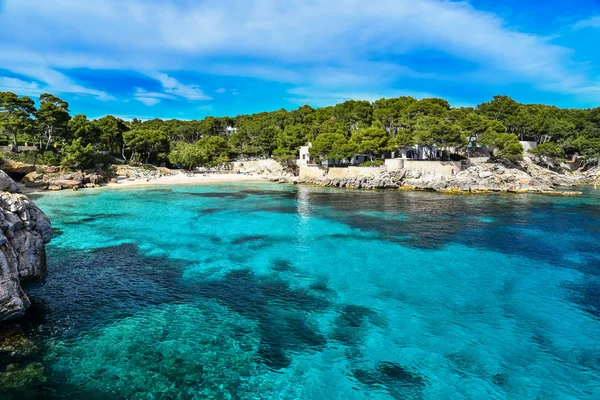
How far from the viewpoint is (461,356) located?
10.8 meters

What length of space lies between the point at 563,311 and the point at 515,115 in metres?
84.0

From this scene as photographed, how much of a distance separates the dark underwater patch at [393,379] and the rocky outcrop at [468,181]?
4675 centimetres

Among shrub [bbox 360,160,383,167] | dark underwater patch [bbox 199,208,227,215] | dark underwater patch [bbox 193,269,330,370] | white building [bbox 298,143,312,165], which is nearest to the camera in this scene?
dark underwater patch [bbox 193,269,330,370]

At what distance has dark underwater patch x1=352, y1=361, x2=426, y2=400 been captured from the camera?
9.23 meters

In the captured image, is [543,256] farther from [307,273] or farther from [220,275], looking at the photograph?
[220,275]

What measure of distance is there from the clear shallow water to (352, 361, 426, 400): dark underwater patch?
0.15 feet

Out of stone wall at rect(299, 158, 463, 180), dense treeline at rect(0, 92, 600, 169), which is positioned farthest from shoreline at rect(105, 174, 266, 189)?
stone wall at rect(299, 158, 463, 180)

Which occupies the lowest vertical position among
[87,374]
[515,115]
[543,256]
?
[87,374]

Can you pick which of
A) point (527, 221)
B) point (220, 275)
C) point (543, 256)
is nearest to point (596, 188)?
point (527, 221)

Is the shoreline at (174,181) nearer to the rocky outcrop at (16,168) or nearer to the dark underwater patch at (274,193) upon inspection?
the rocky outcrop at (16,168)

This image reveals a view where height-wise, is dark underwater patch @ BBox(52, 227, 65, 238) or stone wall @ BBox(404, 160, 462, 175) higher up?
stone wall @ BBox(404, 160, 462, 175)

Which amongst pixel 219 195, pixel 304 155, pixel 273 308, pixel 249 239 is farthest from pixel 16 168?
pixel 273 308

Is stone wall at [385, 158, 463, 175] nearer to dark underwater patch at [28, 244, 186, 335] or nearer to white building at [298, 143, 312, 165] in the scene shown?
white building at [298, 143, 312, 165]

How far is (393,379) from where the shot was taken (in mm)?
9750
